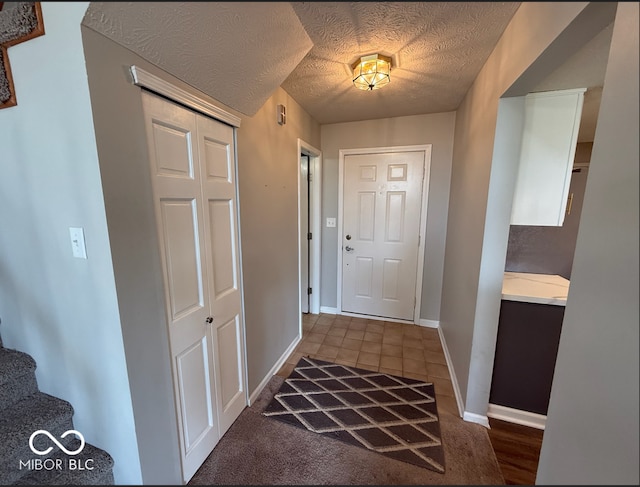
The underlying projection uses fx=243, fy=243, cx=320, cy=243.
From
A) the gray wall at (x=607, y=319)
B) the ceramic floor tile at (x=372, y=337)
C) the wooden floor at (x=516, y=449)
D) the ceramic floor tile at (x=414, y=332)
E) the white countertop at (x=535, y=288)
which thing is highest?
the gray wall at (x=607, y=319)

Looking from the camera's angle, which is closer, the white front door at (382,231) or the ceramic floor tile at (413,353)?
the ceramic floor tile at (413,353)

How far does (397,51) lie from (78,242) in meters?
1.72

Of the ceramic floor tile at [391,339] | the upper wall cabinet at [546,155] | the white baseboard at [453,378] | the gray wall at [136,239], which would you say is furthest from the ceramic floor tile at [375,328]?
the gray wall at [136,239]

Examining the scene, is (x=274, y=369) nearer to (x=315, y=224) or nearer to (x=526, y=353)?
(x=315, y=224)

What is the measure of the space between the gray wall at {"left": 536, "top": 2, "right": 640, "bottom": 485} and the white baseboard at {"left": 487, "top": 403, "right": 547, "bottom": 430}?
147 cm

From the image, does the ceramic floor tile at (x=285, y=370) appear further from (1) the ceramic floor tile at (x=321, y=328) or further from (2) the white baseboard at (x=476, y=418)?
(2) the white baseboard at (x=476, y=418)

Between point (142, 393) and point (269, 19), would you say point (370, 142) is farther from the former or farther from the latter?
point (142, 393)

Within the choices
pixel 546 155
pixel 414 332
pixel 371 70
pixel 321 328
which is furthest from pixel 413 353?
pixel 371 70

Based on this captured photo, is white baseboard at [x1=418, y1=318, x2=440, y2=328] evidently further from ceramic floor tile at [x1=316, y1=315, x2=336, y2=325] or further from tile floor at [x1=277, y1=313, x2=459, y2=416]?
ceramic floor tile at [x1=316, y1=315, x2=336, y2=325]

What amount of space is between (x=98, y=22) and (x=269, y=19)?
0.54 metres

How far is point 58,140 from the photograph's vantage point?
2.62 ft

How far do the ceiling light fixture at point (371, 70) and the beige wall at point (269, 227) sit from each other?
635 mm

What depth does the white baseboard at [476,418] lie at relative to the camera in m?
1.55

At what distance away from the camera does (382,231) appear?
9.52 feet
